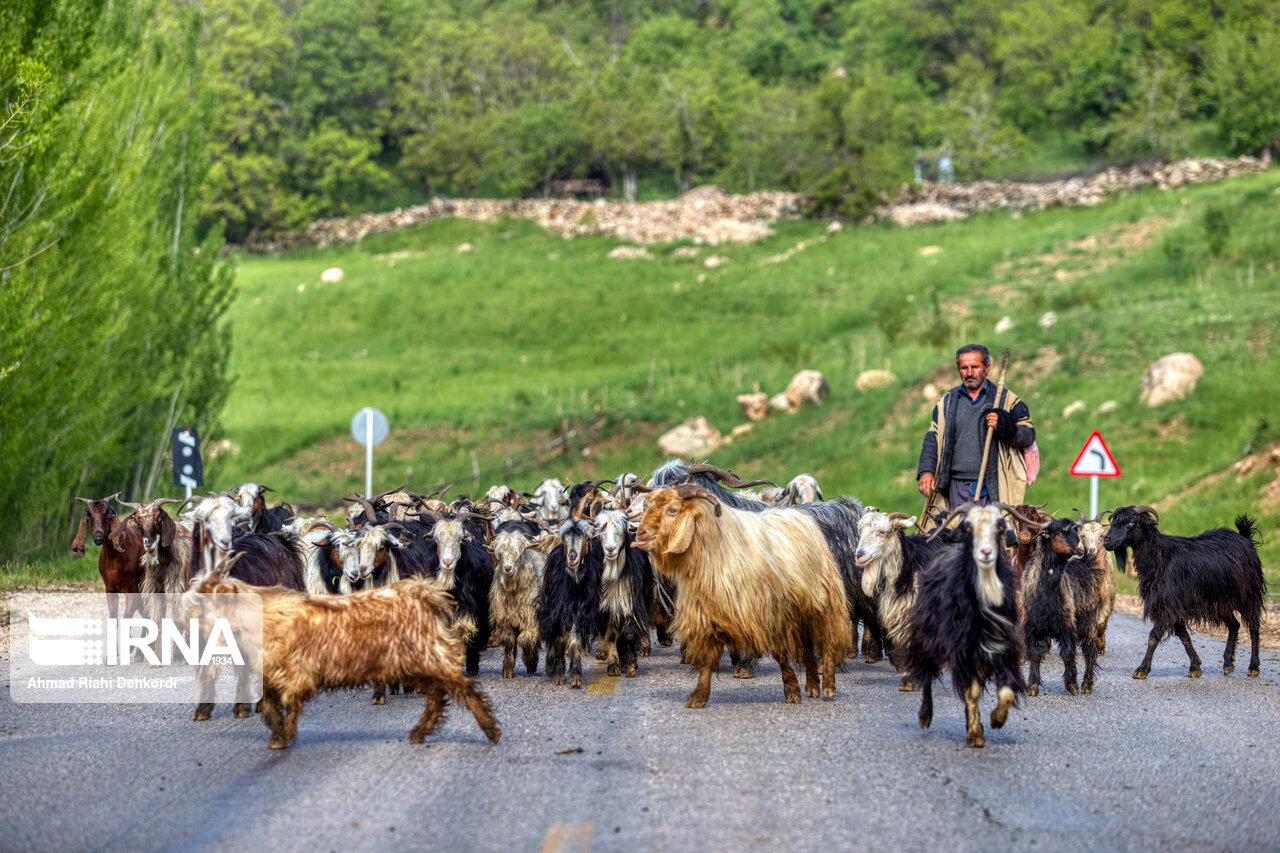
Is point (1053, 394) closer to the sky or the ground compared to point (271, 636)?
closer to the sky

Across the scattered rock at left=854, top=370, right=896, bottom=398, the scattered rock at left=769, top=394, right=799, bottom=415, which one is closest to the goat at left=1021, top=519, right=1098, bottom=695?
the scattered rock at left=854, top=370, right=896, bottom=398

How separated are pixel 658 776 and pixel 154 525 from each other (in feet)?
20.7

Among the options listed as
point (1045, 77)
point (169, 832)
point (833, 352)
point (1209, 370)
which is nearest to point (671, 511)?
point (169, 832)

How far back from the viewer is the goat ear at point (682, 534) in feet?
33.1

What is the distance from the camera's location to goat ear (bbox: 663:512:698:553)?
1009 centimetres

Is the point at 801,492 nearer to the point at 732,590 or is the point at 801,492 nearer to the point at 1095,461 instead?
the point at 732,590

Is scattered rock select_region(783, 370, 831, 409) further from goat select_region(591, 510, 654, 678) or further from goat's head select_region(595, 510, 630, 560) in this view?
goat's head select_region(595, 510, 630, 560)

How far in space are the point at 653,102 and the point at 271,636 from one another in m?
73.2

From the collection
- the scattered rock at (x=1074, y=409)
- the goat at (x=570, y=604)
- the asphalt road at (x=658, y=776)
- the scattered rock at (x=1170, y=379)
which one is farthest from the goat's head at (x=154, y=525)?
the scattered rock at (x=1170, y=379)

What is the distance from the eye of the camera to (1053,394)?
31625 millimetres

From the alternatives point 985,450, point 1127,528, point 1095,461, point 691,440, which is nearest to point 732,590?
point 985,450

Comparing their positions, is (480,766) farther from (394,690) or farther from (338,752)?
(394,690)

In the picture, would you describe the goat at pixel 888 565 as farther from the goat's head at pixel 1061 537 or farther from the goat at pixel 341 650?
the goat at pixel 341 650

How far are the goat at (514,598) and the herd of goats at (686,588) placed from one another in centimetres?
2
